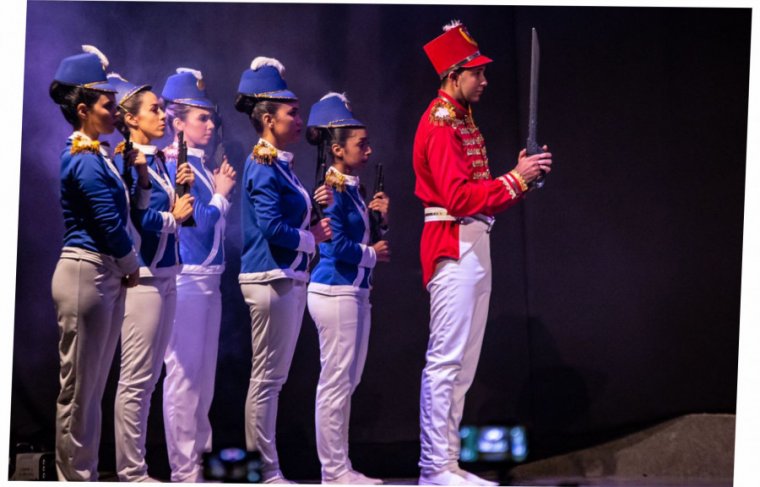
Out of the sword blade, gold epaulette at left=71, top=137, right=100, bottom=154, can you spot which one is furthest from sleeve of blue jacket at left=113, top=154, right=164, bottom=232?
the sword blade

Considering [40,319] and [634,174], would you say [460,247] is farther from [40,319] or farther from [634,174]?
[40,319]

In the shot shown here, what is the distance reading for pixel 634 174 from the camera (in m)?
5.53

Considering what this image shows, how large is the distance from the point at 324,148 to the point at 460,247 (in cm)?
80

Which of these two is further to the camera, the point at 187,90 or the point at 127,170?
the point at 187,90

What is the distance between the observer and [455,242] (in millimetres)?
5121

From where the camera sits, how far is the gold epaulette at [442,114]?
5145 mm

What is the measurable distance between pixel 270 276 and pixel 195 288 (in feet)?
1.19

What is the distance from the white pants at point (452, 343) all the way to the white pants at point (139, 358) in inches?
46.7

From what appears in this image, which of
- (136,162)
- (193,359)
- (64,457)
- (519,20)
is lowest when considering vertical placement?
(64,457)

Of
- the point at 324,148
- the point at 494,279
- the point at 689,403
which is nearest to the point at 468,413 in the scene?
the point at 494,279

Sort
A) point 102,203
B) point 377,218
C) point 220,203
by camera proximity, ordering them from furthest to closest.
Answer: point 377,218
point 220,203
point 102,203

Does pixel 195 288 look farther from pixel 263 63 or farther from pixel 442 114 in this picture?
pixel 442 114

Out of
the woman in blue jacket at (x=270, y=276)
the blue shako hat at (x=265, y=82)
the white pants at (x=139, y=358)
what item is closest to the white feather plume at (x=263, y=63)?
the blue shako hat at (x=265, y=82)

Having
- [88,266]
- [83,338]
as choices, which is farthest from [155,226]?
[83,338]
